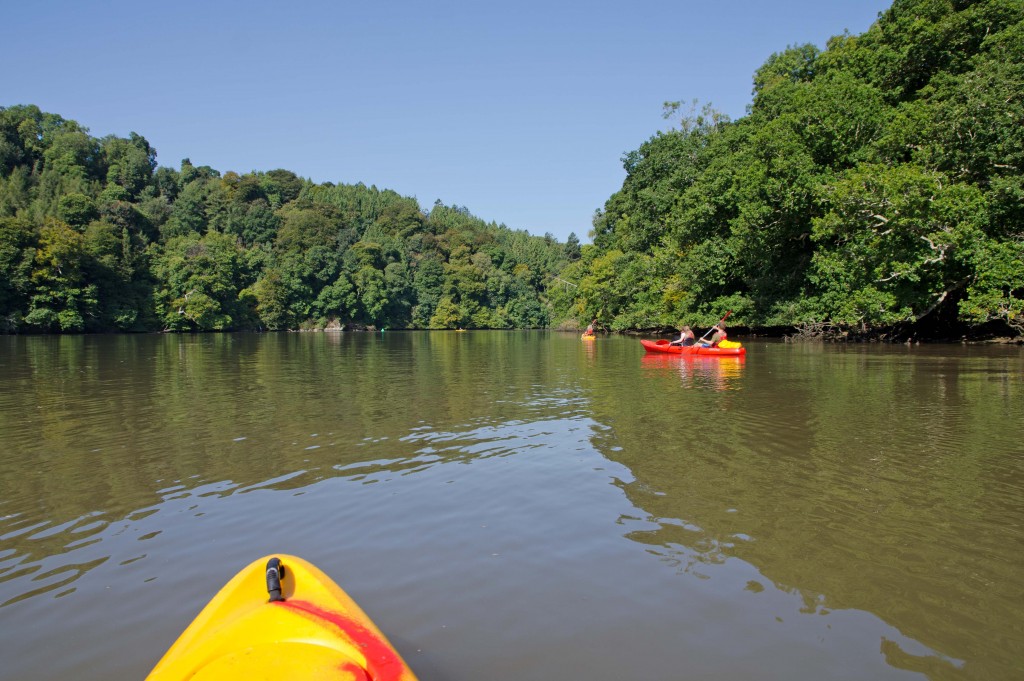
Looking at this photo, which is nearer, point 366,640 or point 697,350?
point 366,640

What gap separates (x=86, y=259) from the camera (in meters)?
62.6

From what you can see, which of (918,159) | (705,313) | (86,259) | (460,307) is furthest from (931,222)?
(460,307)

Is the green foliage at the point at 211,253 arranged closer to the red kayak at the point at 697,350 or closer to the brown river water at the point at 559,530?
the red kayak at the point at 697,350

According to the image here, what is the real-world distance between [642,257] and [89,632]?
5105cm

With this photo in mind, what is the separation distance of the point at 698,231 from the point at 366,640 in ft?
135

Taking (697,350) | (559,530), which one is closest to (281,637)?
(559,530)

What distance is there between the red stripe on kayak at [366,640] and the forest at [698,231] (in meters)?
27.4

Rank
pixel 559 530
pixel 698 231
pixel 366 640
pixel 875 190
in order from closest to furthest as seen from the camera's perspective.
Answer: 1. pixel 366 640
2. pixel 559 530
3. pixel 875 190
4. pixel 698 231

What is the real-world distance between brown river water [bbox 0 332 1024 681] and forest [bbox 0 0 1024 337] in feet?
52.4

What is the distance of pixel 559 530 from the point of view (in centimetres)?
589

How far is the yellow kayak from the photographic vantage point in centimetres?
300

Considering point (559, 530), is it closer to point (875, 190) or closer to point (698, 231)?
point (875, 190)

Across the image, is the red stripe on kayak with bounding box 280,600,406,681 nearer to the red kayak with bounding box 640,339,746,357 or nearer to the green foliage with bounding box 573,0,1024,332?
the red kayak with bounding box 640,339,746,357

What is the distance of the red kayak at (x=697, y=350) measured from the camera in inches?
936
